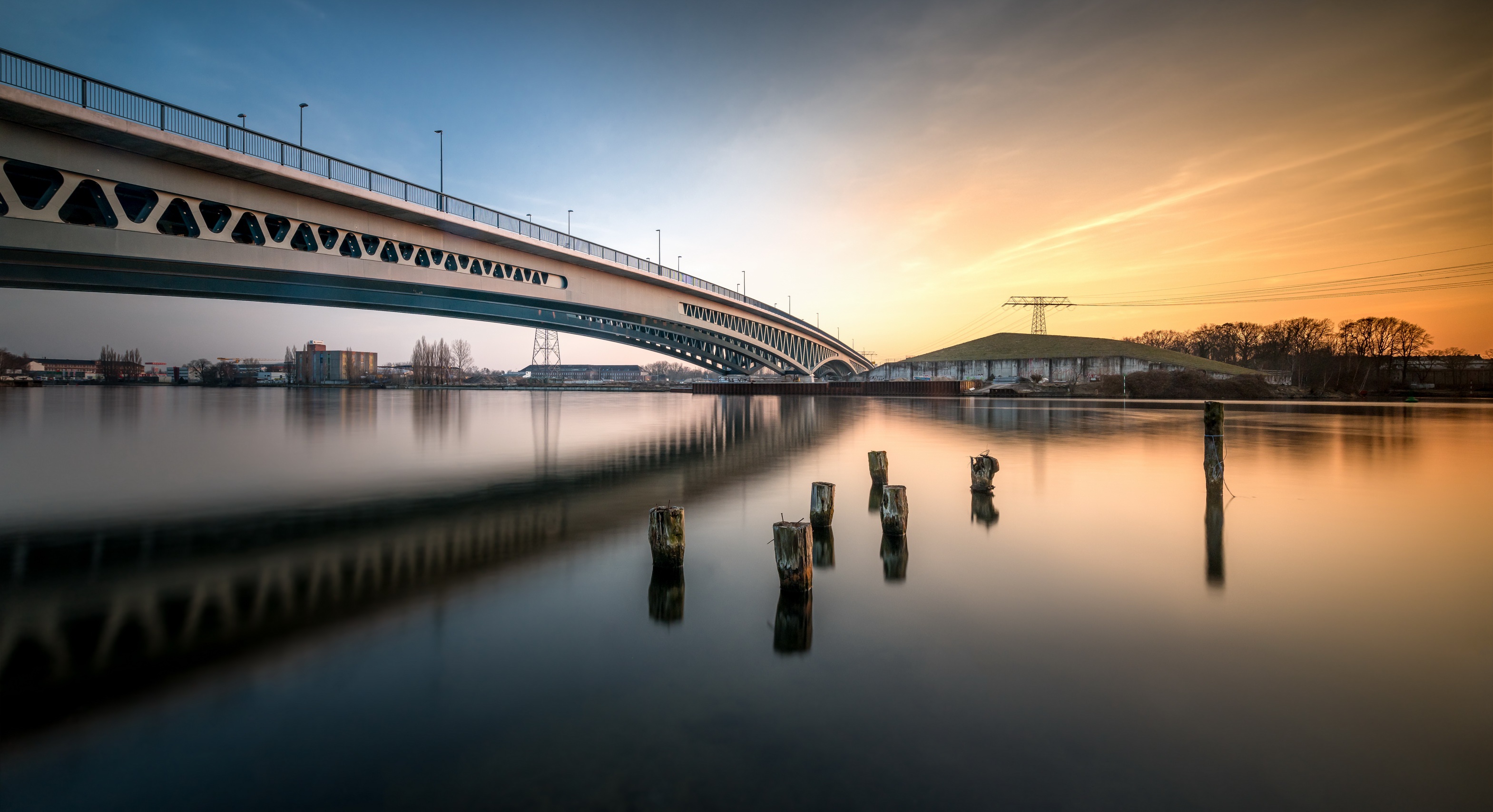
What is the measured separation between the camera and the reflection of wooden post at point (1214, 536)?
6766 mm

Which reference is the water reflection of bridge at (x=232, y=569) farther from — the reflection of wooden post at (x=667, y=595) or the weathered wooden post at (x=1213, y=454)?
the weathered wooden post at (x=1213, y=454)

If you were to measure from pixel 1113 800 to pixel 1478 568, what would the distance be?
318 inches

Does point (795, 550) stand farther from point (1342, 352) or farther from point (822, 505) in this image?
point (1342, 352)

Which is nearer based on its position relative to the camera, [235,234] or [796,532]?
[796,532]

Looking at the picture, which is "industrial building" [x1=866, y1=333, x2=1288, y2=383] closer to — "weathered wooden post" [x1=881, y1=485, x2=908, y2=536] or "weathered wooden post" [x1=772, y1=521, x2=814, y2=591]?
"weathered wooden post" [x1=881, y1=485, x2=908, y2=536]

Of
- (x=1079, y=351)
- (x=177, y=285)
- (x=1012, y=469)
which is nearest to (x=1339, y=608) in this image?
(x=1012, y=469)

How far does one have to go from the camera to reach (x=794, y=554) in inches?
234

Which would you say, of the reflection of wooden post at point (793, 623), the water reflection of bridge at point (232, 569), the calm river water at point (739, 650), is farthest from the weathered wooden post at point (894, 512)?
the water reflection of bridge at point (232, 569)

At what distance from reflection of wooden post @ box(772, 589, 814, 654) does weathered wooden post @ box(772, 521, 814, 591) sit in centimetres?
9

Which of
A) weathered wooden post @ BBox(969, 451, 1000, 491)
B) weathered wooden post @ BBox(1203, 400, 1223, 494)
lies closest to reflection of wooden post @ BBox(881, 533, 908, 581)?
weathered wooden post @ BBox(969, 451, 1000, 491)

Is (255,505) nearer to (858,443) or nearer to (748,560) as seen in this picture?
(748,560)

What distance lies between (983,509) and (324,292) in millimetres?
38617

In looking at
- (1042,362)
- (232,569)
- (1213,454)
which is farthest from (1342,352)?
(232,569)

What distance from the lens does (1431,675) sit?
436 cm
